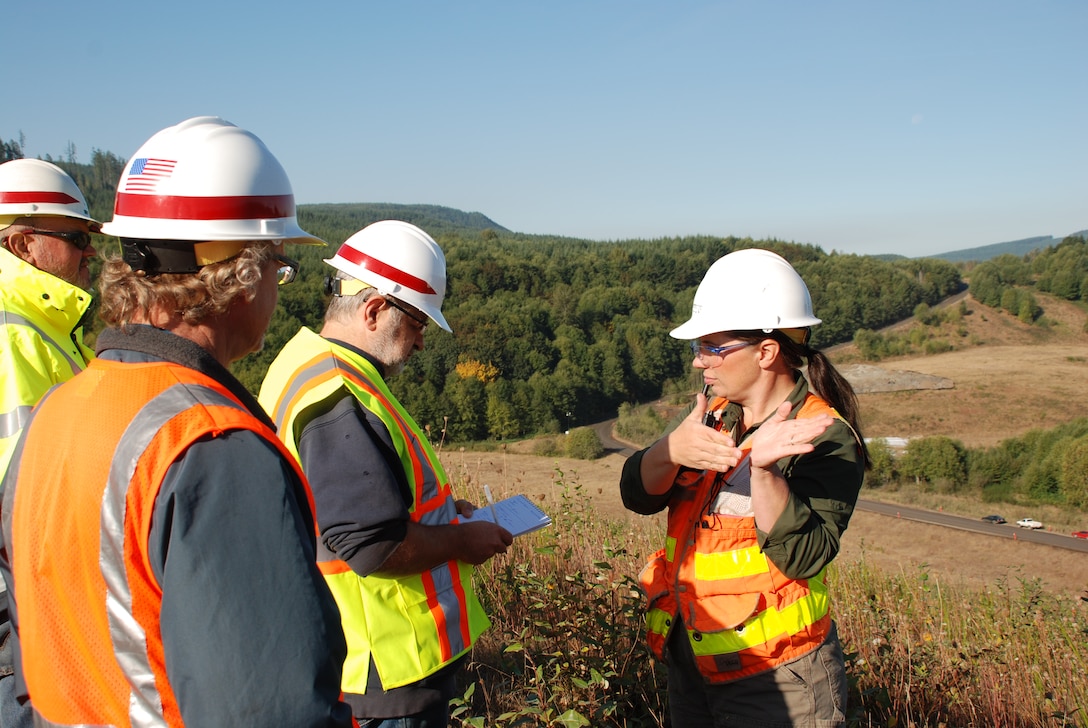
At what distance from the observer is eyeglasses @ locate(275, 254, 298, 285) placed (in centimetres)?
167

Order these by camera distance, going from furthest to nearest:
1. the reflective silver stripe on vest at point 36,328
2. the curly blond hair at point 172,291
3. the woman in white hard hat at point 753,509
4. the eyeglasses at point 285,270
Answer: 1. the reflective silver stripe on vest at point 36,328
2. the woman in white hard hat at point 753,509
3. the eyeglasses at point 285,270
4. the curly blond hair at point 172,291

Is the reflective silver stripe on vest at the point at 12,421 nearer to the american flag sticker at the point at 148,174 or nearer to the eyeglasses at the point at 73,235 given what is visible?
the eyeglasses at the point at 73,235

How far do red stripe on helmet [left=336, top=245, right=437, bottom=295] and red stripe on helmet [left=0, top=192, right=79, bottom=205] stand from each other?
1.74m

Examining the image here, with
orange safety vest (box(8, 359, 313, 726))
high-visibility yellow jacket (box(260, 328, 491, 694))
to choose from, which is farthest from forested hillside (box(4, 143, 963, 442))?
orange safety vest (box(8, 359, 313, 726))

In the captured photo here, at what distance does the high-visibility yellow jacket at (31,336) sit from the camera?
2.71 metres

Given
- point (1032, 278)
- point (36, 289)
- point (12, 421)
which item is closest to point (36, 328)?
point (36, 289)

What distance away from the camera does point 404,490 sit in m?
2.23

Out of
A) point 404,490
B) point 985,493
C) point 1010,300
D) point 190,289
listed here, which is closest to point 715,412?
point 404,490

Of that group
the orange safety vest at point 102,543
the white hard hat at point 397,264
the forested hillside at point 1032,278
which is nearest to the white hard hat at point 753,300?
the white hard hat at point 397,264

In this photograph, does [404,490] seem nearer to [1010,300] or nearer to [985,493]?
[985,493]

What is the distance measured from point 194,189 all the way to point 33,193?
99.2 inches

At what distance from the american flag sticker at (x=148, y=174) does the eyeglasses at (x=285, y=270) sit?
0.90 feet

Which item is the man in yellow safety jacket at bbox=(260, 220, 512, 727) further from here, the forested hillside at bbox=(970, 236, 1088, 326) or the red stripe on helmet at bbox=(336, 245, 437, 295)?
the forested hillside at bbox=(970, 236, 1088, 326)

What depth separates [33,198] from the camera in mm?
3400
